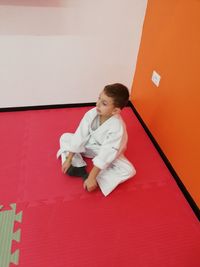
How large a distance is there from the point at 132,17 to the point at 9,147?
5.33 feet

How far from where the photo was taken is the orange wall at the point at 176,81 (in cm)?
163

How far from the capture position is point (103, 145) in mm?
1702

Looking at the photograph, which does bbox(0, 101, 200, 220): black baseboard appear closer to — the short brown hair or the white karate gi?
the white karate gi

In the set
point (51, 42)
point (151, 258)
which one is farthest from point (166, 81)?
point (151, 258)

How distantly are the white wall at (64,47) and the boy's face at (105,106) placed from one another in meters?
0.86

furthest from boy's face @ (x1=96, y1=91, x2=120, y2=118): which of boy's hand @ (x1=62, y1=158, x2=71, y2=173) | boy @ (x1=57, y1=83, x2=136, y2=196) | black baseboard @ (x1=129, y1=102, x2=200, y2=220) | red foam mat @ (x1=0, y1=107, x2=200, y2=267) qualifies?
black baseboard @ (x1=129, y1=102, x2=200, y2=220)

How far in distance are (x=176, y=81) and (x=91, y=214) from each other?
3.92 feet

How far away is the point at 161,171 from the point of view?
200cm

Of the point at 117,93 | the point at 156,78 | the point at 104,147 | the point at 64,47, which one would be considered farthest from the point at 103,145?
the point at 64,47

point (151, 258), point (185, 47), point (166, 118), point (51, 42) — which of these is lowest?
point (151, 258)

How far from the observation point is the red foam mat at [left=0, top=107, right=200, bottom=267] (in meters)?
1.45

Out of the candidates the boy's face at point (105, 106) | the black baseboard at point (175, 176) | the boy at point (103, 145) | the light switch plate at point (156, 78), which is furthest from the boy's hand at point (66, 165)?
the light switch plate at point (156, 78)

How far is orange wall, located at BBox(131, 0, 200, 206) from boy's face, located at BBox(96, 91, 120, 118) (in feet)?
1.81

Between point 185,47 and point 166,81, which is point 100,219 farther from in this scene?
point 185,47
